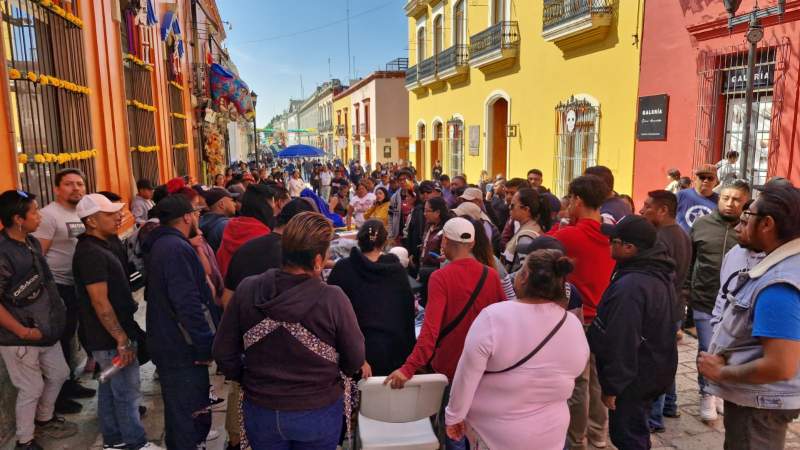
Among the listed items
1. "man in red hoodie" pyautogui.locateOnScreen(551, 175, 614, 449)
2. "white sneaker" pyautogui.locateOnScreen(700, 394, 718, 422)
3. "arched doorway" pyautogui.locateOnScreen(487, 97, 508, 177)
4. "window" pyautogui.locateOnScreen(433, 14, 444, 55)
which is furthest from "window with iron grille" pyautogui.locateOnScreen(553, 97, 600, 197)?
"window" pyautogui.locateOnScreen(433, 14, 444, 55)

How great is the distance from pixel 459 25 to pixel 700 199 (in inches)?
521

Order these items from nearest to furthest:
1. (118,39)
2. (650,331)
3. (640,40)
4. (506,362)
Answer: (506,362), (650,331), (118,39), (640,40)

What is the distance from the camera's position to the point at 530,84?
1209cm

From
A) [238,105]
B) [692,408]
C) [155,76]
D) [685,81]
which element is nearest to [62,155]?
[155,76]

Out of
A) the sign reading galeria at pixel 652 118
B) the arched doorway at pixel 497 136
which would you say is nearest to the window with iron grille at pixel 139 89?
the sign reading galeria at pixel 652 118

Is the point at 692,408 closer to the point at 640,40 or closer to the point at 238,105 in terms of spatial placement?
the point at 640,40

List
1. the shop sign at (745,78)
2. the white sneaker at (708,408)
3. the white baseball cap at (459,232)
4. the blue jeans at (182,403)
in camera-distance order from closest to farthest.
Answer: the white baseball cap at (459,232), the blue jeans at (182,403), the white sneaker at (708,408), the shop sign at (745,78)

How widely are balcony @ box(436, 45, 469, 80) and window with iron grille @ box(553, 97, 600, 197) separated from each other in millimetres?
5623

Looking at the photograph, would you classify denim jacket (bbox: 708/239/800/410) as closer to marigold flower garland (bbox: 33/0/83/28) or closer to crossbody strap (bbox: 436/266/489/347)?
crossbody strap (bbox: 436/266/489/347)

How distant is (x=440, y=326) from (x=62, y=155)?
4.40 meters

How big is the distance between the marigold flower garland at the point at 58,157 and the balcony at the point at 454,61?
39.6ft

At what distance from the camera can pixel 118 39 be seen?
6773mm

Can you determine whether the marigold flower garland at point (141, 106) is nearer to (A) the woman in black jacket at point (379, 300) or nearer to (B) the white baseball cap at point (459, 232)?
(A) the woman in black jacket at point (379, 300)

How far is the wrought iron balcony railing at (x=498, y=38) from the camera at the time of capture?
12.5 metres
